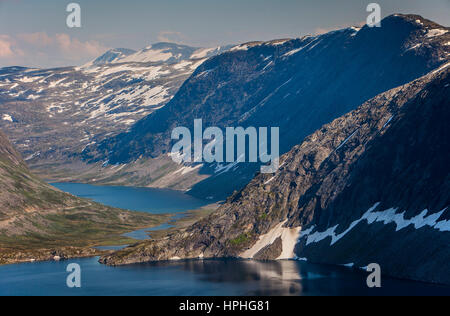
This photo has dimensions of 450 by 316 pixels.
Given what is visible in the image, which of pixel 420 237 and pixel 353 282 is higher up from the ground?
pixel 420 237

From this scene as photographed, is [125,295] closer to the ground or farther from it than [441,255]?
closer to the ground
